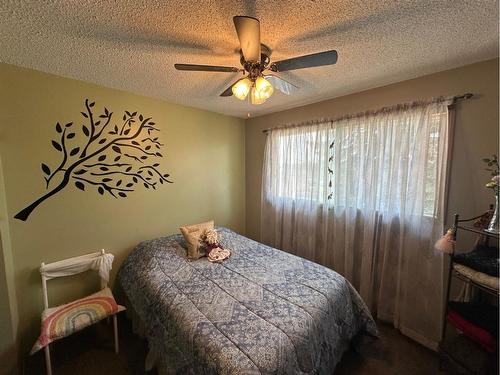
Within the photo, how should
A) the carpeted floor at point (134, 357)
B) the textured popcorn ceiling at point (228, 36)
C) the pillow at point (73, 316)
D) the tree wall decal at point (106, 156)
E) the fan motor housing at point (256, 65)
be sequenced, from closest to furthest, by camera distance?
the textured popcorn ceiling at point (228, 36) → the fan motor housing at point (256, 65) → the pillow at point (73, 316) → the carpeted floor at point (134, 357) → the tree wall decal at point (106, 156)

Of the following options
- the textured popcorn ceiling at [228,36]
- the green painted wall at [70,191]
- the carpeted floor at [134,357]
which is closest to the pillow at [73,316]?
the green painted wall at [70,191]

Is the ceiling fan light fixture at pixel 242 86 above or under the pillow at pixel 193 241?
above

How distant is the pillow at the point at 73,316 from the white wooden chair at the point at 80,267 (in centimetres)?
11

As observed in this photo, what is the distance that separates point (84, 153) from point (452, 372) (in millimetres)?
3577

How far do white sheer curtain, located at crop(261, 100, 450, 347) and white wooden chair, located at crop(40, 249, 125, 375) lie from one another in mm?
2125

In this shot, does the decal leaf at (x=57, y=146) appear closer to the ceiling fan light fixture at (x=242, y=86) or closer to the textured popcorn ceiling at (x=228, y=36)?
the textured popcorn ceiling at (x=228, y=36)

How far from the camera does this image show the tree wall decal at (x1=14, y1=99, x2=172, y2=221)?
73.2 inches

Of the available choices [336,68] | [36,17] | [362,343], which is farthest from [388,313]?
[36,17]

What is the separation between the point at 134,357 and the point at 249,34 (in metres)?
2.51

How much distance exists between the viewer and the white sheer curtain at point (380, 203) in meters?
1.83

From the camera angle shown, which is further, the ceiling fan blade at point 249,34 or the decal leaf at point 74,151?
the decal leaf at point 74,151

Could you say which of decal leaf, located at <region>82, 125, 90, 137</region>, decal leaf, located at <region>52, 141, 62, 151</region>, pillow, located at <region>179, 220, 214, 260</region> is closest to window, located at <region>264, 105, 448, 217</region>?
pillow, located at <region>179, 220, 214, 260</region>

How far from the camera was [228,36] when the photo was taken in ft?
4.24

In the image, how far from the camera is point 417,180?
1.88 metres
